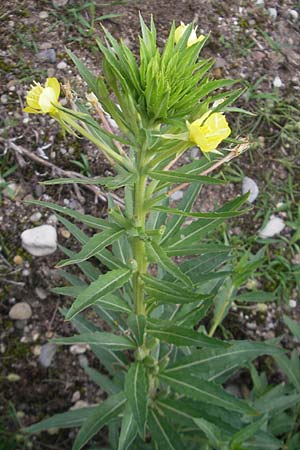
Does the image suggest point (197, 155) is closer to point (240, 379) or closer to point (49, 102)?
point (240, 379)

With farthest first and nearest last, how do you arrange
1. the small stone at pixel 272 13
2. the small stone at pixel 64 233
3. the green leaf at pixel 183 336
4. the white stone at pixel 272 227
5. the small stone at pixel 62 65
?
the small stone at pixel 272 13 < the small stone at pixel 62 65 < the white stone at pixel 272 227 < the small stone at pixel 64 233 < the green leaf at pixel 183 336

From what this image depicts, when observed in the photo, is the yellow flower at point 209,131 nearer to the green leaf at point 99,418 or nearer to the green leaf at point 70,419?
the green leaf at point 99,418

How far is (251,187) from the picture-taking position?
281cm

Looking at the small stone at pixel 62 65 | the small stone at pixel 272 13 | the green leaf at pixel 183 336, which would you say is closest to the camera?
the green leaf at pixel 183 336

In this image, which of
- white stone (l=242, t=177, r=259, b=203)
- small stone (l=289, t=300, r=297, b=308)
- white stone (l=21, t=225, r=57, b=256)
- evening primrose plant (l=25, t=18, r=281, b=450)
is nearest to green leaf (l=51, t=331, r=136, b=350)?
evening primrose plant (l=25, t=18, r=281, b=450)

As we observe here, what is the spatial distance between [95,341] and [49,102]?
769 mm

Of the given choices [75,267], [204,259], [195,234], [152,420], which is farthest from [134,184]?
[75,267]

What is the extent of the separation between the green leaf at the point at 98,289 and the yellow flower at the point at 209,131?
0.43m

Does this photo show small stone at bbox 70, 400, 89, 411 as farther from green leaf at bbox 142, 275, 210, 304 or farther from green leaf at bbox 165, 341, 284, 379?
green leaf at bbox 142, 275, 210, 304

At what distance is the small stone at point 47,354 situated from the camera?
237 cm

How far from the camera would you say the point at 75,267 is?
2.52 meters

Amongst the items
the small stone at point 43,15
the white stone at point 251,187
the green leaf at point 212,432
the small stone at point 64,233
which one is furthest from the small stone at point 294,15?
the green leaf at point 212,432

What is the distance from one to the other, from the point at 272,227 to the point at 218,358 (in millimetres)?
1117

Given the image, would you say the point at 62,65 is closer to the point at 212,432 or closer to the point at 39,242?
the point at 39,242
